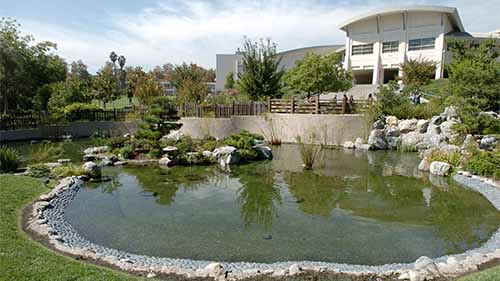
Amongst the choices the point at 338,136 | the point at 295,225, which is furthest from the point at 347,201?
the point at 338,136

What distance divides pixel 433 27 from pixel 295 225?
29582 millimetres

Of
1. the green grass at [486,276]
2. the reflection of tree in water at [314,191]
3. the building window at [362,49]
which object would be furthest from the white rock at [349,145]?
the building window at [362,49]

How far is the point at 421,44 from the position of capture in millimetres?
28578

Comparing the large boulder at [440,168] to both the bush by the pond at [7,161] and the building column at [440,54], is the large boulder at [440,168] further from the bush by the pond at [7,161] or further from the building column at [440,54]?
the building column at [440,54]

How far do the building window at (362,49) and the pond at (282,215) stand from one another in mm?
25025

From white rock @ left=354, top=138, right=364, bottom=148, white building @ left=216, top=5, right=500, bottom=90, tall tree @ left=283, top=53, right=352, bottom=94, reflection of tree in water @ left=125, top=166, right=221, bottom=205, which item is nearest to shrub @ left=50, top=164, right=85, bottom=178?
reflection of tree in water @ left=125, top=166, right=221, bottom=205

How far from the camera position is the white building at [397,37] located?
27594mm

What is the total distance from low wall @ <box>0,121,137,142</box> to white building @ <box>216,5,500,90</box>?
13.3 meters

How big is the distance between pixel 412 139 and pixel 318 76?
7.91 m

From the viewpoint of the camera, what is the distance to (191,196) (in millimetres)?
6918

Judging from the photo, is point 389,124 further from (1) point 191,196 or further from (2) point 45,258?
(2) point 45,258

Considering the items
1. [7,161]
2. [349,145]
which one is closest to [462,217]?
[349,145]

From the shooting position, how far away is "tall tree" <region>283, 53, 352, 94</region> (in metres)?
19.4

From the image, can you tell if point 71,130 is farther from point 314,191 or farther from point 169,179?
point 314,191
